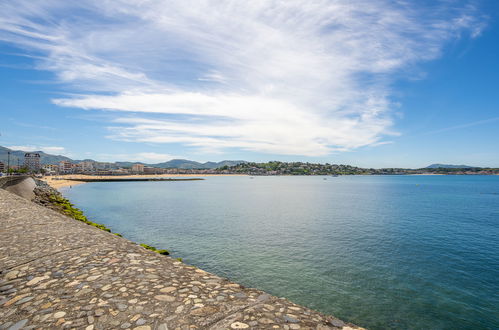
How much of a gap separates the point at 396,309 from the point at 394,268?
735 centimetres

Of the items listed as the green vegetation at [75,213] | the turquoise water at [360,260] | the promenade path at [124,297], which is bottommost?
the turquoise water at [360,260]

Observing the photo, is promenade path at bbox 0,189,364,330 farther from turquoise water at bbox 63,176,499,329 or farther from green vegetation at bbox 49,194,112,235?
green vegetation at bbox 49,194,112,235

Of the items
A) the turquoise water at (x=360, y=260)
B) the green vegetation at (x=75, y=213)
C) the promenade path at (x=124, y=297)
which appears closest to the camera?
the promenade path at (x=124, y=297)

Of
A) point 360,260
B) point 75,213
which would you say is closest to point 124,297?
point 360,260

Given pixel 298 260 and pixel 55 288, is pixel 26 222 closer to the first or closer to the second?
pixel 55 288

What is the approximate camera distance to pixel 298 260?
23281mm

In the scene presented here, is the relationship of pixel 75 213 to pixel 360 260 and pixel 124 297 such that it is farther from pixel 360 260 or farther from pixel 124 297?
pixel 124 297

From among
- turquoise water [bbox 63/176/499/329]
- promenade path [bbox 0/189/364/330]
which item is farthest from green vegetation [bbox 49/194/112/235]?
promenade path [bbox 0/189/364/330]

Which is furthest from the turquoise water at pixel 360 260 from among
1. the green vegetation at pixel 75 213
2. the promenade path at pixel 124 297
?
the promenade path at pixel 124 297

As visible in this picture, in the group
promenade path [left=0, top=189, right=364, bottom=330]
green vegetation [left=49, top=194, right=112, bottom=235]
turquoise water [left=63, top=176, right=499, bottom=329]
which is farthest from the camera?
green vegetation [left=49, top=194, right=112, bottom=235]

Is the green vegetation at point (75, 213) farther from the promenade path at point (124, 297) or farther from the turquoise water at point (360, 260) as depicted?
the promenade path at point (124, 297)

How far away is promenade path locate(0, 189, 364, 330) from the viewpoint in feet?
18.4

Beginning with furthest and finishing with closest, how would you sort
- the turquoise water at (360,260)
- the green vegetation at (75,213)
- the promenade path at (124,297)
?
the green vegetation at (75,213), the turquoise water at (360,260), the promenade path at (124,297)

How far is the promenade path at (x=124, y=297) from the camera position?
18.4 feet
